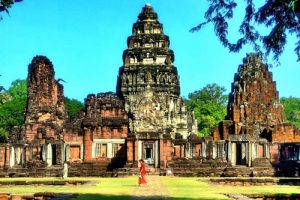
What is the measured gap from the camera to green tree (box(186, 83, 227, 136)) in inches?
3002

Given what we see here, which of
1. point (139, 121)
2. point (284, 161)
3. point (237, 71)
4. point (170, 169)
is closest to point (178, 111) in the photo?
point (237, 71)

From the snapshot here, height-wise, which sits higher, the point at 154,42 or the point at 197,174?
the point at 154,42

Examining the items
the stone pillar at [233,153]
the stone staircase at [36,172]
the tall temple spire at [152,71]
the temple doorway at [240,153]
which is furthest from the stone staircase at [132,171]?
the tall temple spire at [152,71]

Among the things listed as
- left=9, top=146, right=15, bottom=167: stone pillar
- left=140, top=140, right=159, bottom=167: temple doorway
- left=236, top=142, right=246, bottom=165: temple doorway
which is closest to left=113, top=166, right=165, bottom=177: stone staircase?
left=140, top=140, right=159, bottom=167: temple doorway

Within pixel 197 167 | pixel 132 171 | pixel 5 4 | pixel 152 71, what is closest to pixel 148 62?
pixel 152 71

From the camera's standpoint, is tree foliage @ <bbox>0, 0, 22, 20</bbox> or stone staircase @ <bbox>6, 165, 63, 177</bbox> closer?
tree foliage @ <bbox>0, 0, 22, 20</bbox>

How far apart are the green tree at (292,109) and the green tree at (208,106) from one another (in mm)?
14213

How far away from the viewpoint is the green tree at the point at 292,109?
90.8m

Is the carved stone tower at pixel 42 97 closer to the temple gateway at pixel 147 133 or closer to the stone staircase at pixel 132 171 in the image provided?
the temple gateway at pixel 147 133

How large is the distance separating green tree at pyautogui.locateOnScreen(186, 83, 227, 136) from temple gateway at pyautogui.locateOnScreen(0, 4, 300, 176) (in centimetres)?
1832

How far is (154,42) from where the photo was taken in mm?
60094

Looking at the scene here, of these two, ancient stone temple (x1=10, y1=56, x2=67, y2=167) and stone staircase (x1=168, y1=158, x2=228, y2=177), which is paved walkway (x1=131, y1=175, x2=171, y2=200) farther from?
ancient stone temple (x1=10, y1=56, x2=67, y2=167)

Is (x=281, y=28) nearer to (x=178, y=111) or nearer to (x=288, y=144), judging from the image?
(x=288, y=144)

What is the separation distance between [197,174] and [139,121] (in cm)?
961
